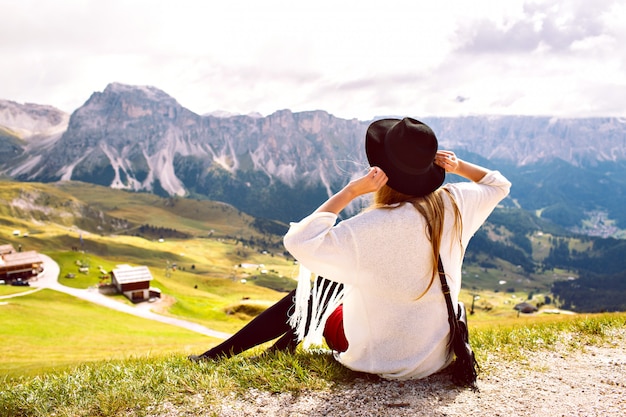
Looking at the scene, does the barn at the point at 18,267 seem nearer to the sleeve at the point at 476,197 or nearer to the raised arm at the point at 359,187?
the raised arm at the point at 359,187

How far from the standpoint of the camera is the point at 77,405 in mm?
6941

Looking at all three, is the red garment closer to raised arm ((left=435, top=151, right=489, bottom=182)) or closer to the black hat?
the black hat

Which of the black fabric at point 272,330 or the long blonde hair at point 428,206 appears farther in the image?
the black fabric at point 272,330

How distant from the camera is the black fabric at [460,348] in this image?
22.0 feet

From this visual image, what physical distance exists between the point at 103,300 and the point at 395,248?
96.7 m

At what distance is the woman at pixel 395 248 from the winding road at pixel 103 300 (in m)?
66.3

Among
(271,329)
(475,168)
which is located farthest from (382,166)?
(271,329)

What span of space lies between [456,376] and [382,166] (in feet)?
12.4

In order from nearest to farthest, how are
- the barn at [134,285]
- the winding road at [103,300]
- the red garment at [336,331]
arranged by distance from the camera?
the red garment at [336,331] → the winding road at [103,300] → the barn at [134,285]

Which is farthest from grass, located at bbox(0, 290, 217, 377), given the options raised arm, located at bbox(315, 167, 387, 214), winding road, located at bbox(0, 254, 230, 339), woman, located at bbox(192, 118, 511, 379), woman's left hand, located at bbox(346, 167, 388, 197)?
woman's left hand, located at bbox(346, 167, 388, 197)

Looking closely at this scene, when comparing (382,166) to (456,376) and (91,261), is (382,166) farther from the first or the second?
(91,261)

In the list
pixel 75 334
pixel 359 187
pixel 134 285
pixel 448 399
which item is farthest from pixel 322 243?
pixel 134 285

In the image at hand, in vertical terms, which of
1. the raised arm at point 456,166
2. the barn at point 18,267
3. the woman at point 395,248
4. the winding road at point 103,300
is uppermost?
the raised arm at point 456,166

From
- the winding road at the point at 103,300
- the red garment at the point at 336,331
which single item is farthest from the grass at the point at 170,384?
the winding road at the point at 103,300
